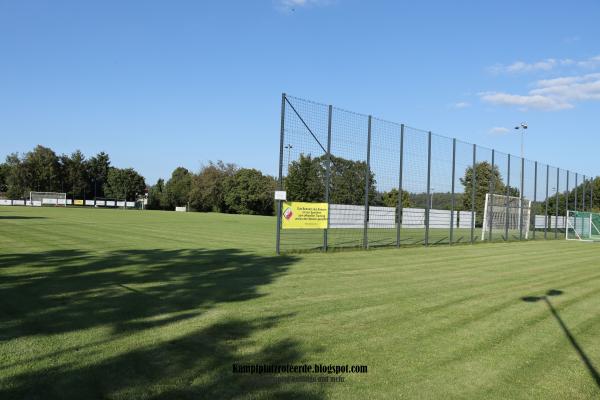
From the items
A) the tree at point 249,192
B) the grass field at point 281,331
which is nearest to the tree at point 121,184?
the tree at point 249,192

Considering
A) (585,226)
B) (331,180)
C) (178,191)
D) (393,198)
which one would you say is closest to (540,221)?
(585,226)

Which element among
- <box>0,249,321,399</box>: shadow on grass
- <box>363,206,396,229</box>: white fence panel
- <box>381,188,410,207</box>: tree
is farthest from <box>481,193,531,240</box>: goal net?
<box>0,249,321,399</box>: shadow on grass

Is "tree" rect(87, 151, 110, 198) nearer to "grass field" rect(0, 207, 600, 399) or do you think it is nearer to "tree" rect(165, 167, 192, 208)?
"tree" rect(165, 167, 192, 208)

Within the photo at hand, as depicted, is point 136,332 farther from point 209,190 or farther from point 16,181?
point 16,181

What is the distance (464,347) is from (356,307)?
80.4 inches

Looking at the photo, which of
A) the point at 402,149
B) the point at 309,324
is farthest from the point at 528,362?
the point at 402,149

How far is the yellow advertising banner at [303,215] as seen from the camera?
14164 millimetres

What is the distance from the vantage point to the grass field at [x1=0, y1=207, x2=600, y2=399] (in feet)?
12.9

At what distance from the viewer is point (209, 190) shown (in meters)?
106

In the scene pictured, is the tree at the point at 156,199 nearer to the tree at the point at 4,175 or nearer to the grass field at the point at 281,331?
the tree at the point at 4,175

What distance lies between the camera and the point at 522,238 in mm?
28812

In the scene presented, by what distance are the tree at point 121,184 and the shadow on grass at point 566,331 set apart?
385ft

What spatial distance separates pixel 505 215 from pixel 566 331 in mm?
22632

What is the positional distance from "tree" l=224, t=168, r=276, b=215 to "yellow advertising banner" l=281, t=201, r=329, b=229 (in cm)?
7854
